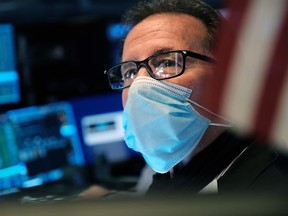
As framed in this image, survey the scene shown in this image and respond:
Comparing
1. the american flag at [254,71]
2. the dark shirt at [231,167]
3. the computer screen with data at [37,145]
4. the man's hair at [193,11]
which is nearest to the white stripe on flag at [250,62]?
the american flag at [254,71]

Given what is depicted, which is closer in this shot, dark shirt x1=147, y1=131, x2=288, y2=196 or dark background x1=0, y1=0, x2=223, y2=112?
dark shirt x1=147, y1=131, x2=288, y2=196

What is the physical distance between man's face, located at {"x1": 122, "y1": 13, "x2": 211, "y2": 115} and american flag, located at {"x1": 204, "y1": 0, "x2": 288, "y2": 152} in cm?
72

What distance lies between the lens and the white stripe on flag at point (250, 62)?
37cm

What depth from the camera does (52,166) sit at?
8.84 feet

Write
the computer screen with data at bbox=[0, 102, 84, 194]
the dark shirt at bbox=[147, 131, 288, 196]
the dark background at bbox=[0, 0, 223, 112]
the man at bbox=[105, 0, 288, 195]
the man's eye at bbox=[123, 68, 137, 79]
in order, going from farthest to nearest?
the dark background at bbox=[0, 0, 223, 112] → the computer screen with data at bbox=[0, 102, 84, 194] → the man's eye at bbox=[123, 68, 137, 79] → the man at bbox=[105, 0, 288, 195] → the dark shirt at bbox=[147, 131, 288, 196]

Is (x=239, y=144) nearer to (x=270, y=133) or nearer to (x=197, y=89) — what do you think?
(x=197, y=89)

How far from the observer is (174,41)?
3.79ft

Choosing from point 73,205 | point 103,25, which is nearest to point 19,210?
point 73,205

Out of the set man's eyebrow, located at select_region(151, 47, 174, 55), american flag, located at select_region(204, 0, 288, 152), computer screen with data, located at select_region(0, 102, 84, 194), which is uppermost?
man's eyebrow, located at select_region(151, 47, 174, 55)

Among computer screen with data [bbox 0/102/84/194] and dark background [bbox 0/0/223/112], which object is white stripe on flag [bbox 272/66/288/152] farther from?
dark background [bbox 0/0/223/112]

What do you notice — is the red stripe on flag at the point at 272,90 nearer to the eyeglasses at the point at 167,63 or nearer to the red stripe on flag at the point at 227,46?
the red stripe on flag at the point at 227,46

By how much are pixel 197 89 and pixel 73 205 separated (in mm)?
773

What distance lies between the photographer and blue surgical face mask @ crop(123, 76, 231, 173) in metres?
1.07

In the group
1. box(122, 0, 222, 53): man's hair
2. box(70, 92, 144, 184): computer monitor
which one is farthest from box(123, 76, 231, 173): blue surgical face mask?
box(70, 92, 144, 184): computer monitor
